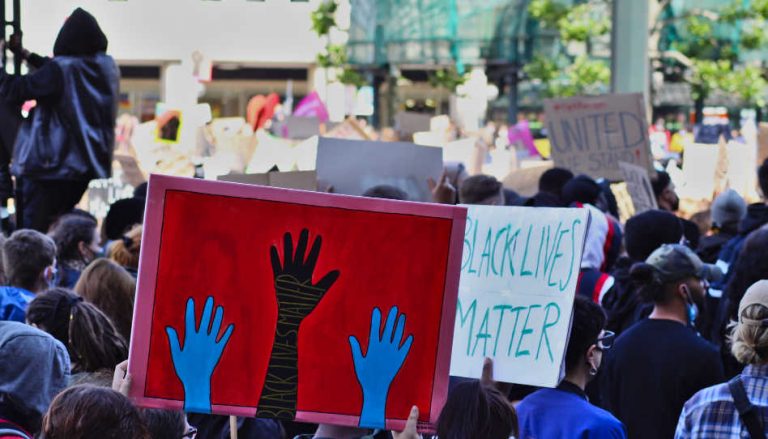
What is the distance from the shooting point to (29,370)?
4.25 metres

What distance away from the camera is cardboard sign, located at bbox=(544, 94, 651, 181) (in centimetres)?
1127

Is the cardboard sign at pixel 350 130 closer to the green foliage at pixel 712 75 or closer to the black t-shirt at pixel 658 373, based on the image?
the black t-shirt at pixel 658 373

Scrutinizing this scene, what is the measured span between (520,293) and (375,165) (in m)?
3.66

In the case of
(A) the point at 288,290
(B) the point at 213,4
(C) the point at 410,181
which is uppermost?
(B) the point at 213,4

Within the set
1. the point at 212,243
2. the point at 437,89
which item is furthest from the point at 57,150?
the point at 437,89

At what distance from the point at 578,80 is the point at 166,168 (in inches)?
990

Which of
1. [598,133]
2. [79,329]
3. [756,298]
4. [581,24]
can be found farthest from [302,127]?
[581,24]

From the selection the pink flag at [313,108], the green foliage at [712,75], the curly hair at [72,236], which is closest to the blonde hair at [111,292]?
the curly hair at [72,236]

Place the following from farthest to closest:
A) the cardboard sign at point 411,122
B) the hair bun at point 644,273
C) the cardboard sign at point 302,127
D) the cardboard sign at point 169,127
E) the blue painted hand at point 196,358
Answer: the cardboard sign at point 169,127 → the cardboard sign at point 302,127 → the cardboard sign at point 411,122 → the hair bun at point 644,273 → the blue painted hand at point 196,358

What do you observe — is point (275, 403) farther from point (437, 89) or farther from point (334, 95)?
point (437, 89)

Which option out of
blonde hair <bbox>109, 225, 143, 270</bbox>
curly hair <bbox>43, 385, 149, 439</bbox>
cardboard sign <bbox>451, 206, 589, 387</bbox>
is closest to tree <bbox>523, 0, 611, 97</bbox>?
blonde hair <bbox>109, 225, 143, 270</bbox>

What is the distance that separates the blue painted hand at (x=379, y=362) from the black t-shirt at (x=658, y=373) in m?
1.84

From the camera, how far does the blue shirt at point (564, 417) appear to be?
3990 mm

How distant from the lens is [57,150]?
773cm
